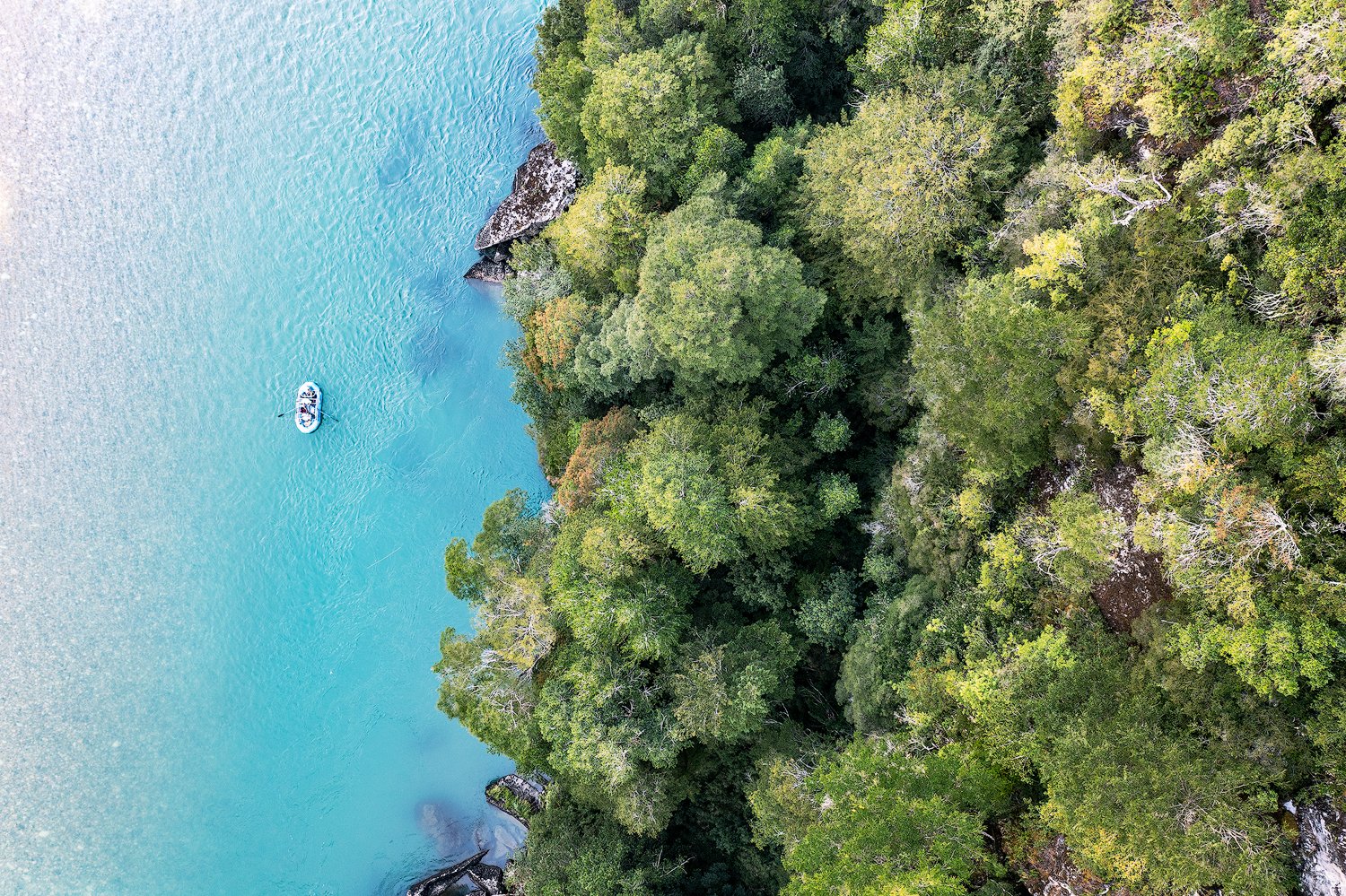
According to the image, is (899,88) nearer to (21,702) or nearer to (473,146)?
(473,146)

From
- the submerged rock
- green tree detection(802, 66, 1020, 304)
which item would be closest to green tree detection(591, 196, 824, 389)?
green tree detection(802, 66, 1020, 304)

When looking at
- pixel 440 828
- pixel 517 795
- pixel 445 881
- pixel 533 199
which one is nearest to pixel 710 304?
pixel 533 199

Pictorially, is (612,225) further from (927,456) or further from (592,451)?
(927,456)

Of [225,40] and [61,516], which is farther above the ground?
[225,40]

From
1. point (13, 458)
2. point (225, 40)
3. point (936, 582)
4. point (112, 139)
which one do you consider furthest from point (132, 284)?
point (936, 582)

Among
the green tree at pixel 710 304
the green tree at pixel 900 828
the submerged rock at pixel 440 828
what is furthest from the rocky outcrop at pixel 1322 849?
the submerged rock at pixel 440 828

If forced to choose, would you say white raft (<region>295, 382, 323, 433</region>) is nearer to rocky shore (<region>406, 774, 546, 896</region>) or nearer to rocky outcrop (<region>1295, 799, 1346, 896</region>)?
rocky shore (<region>406, 774, 546, 896</region>)
